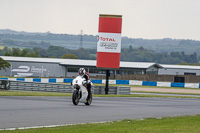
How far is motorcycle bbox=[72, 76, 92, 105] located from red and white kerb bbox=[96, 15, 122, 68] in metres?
13.9

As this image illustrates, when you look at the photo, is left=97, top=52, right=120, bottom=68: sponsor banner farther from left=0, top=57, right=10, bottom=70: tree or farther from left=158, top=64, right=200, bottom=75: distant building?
left=158, top=64, right=200, bottom=75: distant building

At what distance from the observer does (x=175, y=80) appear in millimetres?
67750

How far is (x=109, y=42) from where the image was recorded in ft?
111

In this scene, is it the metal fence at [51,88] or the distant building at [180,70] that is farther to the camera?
the distant building at [180,70]

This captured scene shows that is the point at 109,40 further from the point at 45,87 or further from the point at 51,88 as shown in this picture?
the point at 45,87

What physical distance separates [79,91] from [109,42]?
1474 centimetres

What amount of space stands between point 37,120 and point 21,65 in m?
74.9

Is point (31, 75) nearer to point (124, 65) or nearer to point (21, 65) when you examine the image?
point (21, 65)

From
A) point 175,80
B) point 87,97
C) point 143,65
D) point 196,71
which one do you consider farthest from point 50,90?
point 196,71

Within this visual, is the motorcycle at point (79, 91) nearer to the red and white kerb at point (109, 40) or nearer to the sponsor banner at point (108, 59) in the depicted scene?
the red and white kerb at point (109, 40)

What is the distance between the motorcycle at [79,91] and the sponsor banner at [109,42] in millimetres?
13978

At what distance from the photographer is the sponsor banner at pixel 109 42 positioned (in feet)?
110

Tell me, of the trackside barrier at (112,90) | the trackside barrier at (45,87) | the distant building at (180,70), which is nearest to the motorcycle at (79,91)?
the trackside barrier at (112,90)

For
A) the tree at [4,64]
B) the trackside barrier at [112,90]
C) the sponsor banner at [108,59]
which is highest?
the tree at [4,64]
